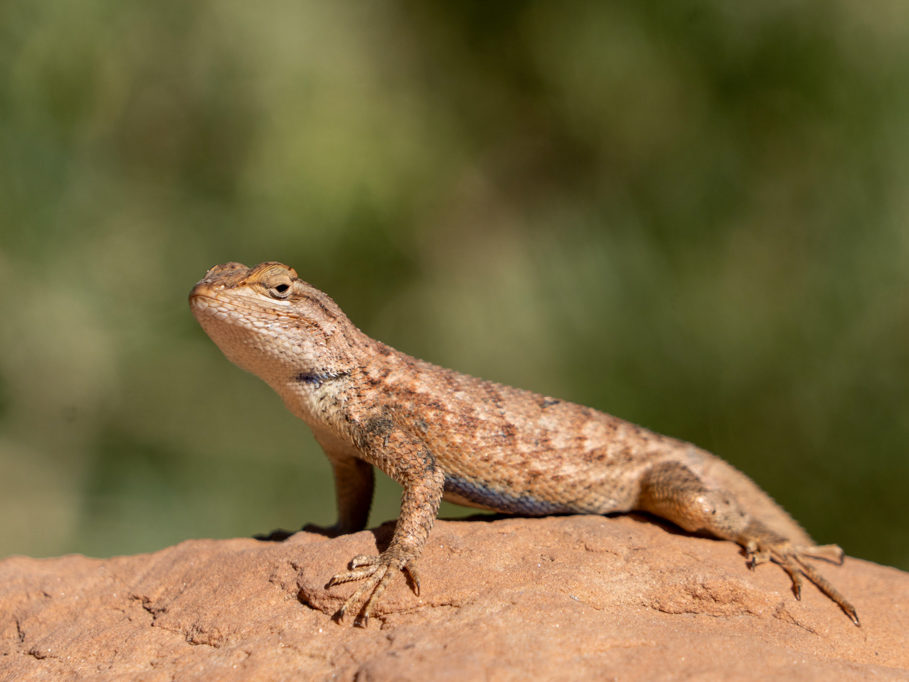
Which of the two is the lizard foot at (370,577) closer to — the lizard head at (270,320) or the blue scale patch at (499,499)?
the blue scale patch at (499,499)

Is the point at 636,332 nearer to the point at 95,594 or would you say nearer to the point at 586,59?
the point at 586,59

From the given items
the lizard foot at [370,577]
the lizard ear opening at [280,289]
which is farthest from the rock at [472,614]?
the lizard ear opening at [280,289]

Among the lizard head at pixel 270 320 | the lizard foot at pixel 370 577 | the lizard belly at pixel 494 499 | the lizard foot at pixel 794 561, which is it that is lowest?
the lizard foot at pixel 370 577

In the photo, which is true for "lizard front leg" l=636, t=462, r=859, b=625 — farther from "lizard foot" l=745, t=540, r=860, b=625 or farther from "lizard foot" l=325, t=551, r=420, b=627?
"lizard foot" l=325, t=551, r=420, b=627

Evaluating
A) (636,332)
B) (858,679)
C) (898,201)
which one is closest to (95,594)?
(858,679)

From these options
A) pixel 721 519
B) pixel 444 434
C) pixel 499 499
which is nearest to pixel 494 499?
pixel 499 499

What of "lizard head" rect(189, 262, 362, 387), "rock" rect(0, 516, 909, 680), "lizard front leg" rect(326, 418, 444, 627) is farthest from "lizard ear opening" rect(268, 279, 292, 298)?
"rock" rect(0, 516, 909, 680)
